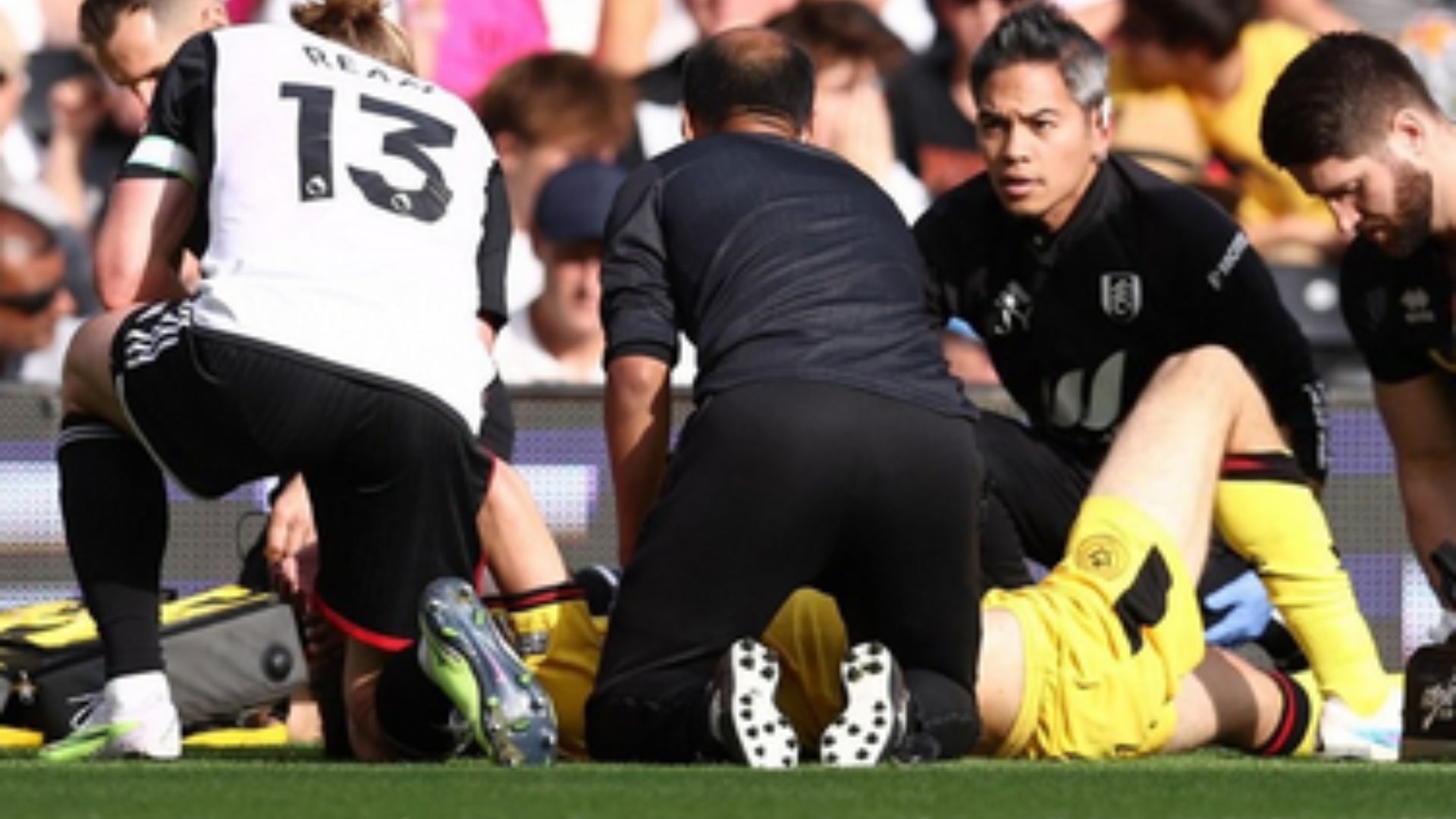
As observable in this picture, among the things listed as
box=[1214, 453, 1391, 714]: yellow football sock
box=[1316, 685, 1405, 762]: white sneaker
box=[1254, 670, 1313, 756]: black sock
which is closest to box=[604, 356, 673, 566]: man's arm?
box=[1214, 453, 1391, 714]: yellow football sock

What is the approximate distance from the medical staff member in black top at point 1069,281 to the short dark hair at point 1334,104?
0.97 m

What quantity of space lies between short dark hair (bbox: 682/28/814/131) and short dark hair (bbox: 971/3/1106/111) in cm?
106

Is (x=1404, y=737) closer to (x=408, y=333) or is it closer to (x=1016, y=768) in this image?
(x=1016, y=768)

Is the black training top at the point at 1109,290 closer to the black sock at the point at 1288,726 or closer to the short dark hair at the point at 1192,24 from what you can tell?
the black sock at the point at 1288,726

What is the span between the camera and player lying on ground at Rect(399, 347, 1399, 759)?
563 cm

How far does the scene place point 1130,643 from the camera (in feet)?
18.6

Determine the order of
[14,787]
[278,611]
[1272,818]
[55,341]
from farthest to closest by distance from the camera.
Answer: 1. [55,341]
2. [278,611]
3. [14,787]
4. [1272,818]

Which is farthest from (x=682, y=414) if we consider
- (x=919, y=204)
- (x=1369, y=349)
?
(x=1369, y=349)

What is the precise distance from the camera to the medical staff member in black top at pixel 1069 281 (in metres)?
6.75

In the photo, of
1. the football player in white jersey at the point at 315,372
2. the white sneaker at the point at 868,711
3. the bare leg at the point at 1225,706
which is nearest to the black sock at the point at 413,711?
the football player in white jersey at the point at 315,372

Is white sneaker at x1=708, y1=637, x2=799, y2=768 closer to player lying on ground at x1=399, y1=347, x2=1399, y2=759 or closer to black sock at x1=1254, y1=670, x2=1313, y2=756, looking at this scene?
player lying on ground at x1=399, y1=347, x2=1399, y2=759

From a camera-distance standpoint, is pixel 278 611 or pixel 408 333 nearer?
pixel 408 333

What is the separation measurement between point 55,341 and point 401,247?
3.50 meters

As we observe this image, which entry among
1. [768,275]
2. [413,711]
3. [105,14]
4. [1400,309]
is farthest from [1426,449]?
[105,14]
